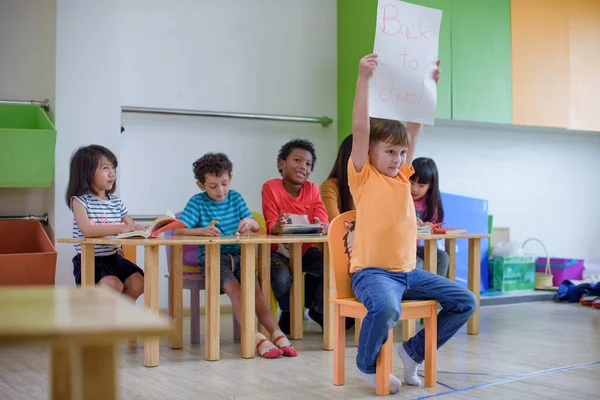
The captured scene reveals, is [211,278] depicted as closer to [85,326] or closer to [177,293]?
[177,293]

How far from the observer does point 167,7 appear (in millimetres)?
4051

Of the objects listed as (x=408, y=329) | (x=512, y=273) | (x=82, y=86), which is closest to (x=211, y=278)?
(x=408, y=329)

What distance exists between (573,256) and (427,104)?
3.57 metres

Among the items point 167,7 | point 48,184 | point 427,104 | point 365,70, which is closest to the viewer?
point 365,70

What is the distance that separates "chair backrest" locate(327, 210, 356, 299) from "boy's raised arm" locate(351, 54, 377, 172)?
0.85 ft

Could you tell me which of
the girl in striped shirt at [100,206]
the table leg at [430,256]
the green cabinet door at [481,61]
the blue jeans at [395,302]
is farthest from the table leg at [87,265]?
the green cabinet door at [481,61]

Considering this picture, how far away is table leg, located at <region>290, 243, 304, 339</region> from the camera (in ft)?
10.9

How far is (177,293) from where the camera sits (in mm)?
3105

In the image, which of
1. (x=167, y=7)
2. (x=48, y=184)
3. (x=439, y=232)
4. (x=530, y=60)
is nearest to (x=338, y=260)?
(x=439, y=232)

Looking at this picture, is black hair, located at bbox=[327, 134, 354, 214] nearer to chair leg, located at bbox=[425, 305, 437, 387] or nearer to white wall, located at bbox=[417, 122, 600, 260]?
chair leg, located at bbox=[425, 305, 437, 387]

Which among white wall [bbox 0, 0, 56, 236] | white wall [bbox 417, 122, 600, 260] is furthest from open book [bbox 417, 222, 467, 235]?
white wall [bbox 0, 0, 56, 236]

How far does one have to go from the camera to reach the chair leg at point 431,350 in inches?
93.1

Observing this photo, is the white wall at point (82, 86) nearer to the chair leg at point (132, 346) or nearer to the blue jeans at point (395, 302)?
the chair leg at point (132, 346)

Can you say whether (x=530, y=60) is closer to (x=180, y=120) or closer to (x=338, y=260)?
(x=180, y=120)
